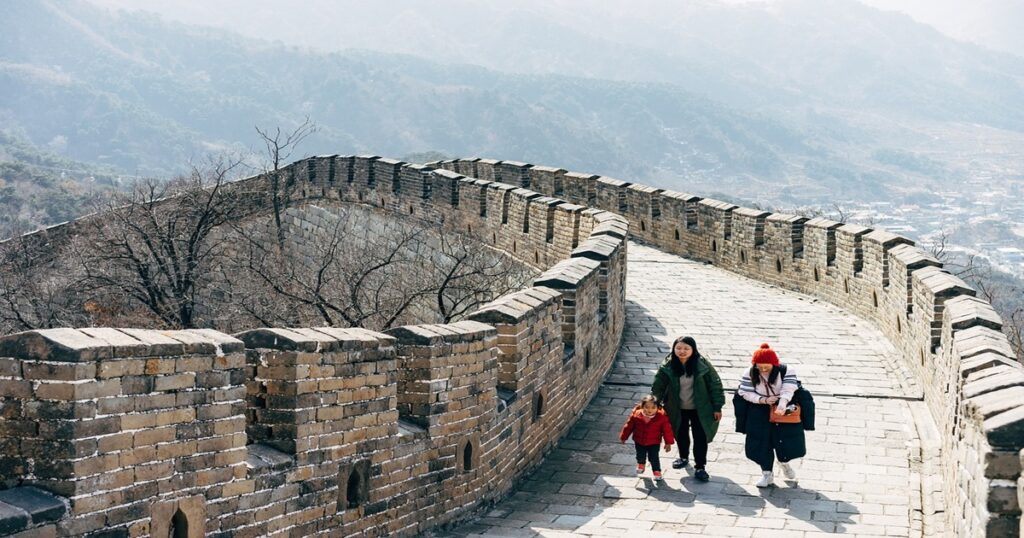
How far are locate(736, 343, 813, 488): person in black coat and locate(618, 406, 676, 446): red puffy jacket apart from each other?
46 centimetres

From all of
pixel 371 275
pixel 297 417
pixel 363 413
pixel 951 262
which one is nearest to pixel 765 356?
pixel 363 413

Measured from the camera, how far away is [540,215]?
19.0 meters

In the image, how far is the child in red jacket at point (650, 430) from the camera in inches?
352

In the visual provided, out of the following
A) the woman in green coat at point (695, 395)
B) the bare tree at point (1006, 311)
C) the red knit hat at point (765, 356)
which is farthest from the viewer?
the bare tree at point (1006, 311)

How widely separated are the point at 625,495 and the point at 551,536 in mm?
1125

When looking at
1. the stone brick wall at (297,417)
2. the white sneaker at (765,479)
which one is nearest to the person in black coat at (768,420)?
the white sneaker at (765,479)

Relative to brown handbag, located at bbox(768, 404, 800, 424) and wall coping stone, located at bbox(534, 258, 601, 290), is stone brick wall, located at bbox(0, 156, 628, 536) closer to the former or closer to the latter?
wall coping stone, located at bbox(534, 258, 601, 290)

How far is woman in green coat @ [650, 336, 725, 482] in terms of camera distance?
903 cm

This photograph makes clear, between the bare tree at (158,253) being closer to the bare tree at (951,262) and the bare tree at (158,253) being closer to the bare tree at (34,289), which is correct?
the bare tree at (34,289)

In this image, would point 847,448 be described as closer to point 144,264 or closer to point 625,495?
point 625,495

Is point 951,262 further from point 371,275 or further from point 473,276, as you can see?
point 473,276

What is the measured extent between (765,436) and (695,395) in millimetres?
518

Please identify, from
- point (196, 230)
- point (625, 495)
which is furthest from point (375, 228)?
point (625, 495)

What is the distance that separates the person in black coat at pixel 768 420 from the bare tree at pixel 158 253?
1054 centimetres
